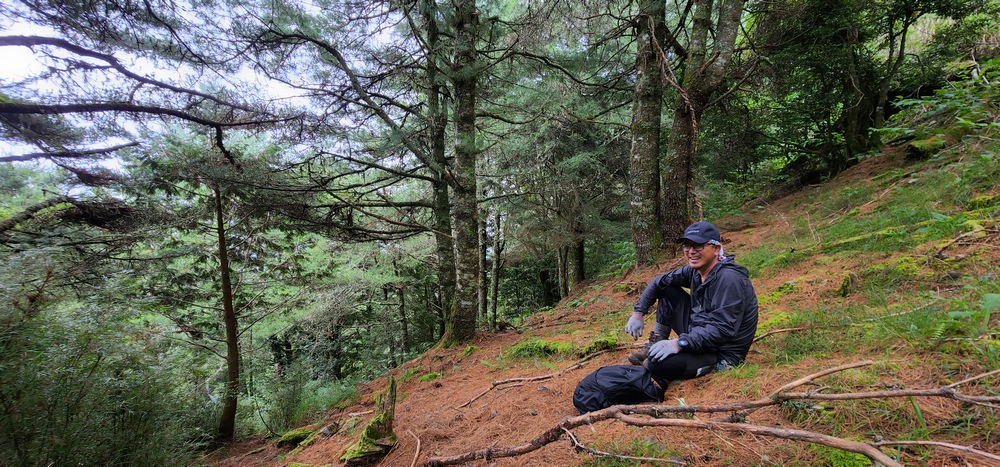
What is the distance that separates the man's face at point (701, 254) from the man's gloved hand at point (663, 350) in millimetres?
697

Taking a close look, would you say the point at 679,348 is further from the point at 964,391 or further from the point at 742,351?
the point at 964,391

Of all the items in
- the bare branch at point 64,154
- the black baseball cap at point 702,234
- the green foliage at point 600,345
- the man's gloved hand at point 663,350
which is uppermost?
the bare branch at point 64,154

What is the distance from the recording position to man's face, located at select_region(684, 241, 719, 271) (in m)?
2.74

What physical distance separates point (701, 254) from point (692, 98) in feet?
15.5

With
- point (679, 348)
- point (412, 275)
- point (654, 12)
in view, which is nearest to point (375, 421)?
point (679, 348)

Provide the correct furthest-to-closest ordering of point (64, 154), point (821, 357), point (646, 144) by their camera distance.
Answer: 1. point (646, 144)
2. point (64, 154)
3. point (821, 357)

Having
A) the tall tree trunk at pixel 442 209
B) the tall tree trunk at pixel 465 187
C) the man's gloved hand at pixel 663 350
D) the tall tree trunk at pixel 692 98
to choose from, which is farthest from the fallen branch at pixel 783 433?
the tall tree trunk at pixel 442 209

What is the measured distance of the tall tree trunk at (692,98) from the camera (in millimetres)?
5867

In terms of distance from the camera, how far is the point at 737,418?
1.77 m

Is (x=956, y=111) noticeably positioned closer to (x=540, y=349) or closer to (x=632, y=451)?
(x=540, y=349)

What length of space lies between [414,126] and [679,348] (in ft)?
21.4

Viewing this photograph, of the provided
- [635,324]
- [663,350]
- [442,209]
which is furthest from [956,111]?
[442,209]

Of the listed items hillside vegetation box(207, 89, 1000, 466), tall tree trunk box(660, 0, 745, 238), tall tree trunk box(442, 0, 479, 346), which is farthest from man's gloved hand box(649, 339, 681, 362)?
tall tree trunk box(442, 0, 479, 346)

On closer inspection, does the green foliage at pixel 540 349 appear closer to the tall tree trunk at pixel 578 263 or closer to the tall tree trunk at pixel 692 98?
the tall tree trunk at pixel 692 98
